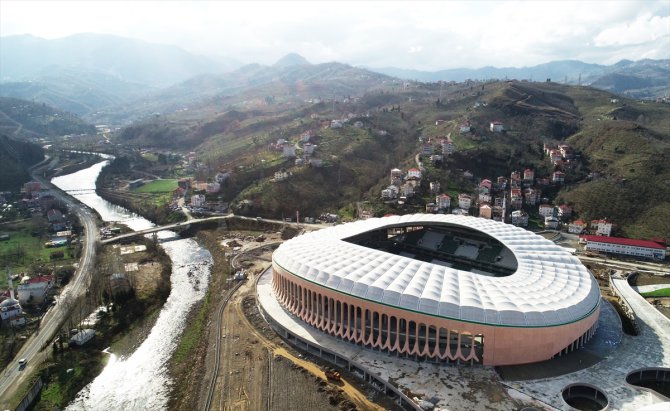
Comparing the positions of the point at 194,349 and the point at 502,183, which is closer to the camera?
the point at 194,349

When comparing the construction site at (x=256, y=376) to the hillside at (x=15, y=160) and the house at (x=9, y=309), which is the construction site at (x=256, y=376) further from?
the hillside at (x=15, y=160)

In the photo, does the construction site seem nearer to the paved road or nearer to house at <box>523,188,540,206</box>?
the paved road

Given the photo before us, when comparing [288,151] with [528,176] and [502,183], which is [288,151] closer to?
[502,183]

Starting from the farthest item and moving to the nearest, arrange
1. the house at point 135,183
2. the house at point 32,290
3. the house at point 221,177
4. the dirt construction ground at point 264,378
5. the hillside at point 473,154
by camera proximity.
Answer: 1. the house at point 135,183
2. the house at point 221,177
3. the hillside at point 473,154
4. the house at point 32,290
5. the dirt construction ground at point 264,378

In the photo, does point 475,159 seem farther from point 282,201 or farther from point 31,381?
point 31,381

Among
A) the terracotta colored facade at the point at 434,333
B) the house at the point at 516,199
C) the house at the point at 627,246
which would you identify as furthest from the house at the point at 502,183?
the terracotta colored facade at the point at 434,333

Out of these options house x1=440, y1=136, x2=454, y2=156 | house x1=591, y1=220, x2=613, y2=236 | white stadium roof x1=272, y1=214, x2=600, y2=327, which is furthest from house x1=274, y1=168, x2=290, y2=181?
house x1=591, y1=220, x2=613, y2=236

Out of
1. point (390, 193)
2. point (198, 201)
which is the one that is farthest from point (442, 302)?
point (198, 201)
